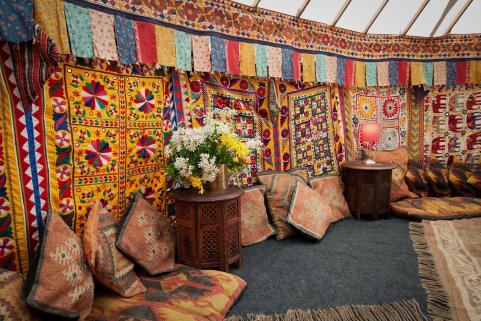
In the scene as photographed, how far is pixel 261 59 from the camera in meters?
3.33

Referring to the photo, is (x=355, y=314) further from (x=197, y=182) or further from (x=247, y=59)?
(x=247, y=59)

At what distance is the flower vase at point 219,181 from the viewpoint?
2.49 metres

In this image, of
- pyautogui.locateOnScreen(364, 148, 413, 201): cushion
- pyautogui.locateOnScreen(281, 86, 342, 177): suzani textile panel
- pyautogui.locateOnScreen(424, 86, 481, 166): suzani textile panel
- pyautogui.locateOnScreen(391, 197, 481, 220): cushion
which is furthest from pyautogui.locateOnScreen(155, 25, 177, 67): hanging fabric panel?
pyautogui.locateOnScreen(424, 86, 481, 166): suzani textile panel

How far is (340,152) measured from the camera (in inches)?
170

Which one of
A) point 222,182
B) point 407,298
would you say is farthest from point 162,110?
point 407,298

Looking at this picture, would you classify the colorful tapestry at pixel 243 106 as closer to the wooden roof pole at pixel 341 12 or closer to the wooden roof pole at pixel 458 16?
the wooden roof pole at pixel 341 12

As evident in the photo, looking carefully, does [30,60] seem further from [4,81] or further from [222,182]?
[222,182]

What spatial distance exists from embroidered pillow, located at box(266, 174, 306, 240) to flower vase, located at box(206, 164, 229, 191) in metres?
0.93

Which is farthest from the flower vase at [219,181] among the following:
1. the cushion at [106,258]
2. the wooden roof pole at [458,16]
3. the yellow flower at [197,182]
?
the wooden roof pole at [458,16]

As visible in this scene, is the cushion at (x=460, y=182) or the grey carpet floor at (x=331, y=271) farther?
the cushion at (x=460, y=182)

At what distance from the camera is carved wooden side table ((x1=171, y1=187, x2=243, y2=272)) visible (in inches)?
92.7

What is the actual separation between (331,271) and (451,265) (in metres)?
0.98

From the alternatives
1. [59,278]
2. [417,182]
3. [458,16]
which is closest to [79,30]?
[59,278]

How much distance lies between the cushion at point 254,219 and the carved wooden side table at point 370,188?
4.22ft
